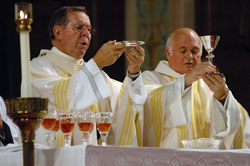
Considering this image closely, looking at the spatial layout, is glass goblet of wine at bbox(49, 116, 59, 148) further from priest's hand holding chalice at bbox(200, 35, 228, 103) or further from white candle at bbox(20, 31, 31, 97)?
priest's hand holding chalice at bbox(200, 35, 228, 103)

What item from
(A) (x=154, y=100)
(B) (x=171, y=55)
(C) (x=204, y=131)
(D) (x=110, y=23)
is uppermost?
(D) (x=110, y=23)

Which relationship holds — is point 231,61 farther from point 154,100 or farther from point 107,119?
point 107,119

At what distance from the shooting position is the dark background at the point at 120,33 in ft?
19.1

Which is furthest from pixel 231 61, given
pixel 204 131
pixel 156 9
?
pixel 204 131

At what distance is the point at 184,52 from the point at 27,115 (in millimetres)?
2455

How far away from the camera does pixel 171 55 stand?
167 inches

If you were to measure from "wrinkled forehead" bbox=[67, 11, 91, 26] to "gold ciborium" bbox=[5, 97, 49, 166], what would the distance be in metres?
1.86

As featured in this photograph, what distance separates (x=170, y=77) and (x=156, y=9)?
2.47 m

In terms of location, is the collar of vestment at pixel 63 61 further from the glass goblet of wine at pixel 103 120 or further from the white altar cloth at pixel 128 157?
the white altar cloth at pixel 128 157

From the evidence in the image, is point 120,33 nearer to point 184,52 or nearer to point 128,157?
point 184,52

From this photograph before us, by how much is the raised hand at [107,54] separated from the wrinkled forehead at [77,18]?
1.78 ft

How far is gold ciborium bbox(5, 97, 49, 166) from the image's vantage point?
185cm

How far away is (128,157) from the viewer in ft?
7.00

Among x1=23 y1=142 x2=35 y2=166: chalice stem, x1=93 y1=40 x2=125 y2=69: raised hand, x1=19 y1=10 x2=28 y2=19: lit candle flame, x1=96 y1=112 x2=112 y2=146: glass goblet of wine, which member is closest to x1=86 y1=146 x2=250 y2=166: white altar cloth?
x1=23 y1=142 x2=35 y2=166: chalice stem
